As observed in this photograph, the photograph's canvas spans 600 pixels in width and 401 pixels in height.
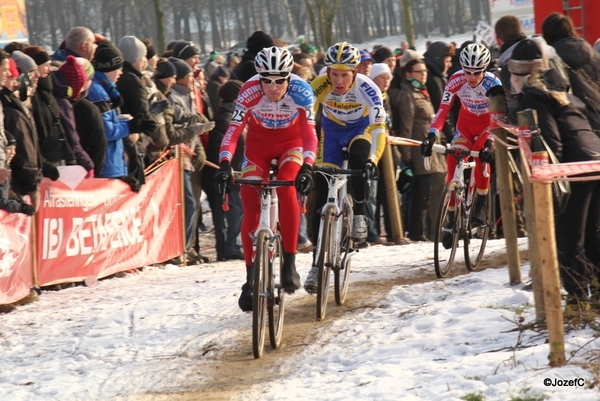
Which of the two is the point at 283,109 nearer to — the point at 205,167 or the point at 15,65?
the point at 15,65

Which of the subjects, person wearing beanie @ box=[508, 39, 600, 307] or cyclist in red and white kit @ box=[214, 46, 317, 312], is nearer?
person wearing beanie @ box=[508, 39, 600, 307]

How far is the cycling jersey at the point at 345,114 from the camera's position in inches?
342

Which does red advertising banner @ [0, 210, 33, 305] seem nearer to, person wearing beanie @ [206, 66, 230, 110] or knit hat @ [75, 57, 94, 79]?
knit hat @ [75, 57, 94, 79]

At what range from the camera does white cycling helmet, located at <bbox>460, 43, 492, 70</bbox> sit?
9.84m

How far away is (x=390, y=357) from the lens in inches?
254

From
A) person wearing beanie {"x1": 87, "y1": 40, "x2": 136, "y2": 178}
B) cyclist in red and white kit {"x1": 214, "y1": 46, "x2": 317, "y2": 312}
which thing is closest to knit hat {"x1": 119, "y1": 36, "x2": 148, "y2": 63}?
person wearing beanie {"x1": 87, "y1": 40, "x2": 136, "y2": 178}

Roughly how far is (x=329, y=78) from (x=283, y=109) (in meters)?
1.10

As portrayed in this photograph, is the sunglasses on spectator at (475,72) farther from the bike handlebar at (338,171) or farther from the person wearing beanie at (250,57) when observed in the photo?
the person wearing beanie at (250,57)

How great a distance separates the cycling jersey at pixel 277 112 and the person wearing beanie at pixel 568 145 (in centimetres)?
176

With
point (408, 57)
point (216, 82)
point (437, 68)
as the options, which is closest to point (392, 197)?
point (408, 57)

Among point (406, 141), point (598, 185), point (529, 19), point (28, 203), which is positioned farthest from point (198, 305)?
point (529, 19)

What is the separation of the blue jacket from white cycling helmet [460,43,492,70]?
3.57 metres

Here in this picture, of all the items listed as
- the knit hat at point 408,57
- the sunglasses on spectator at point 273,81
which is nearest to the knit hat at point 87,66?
the sunglasses on spectator at point 273,81

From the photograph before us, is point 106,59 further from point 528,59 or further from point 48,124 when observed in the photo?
point 528,59
